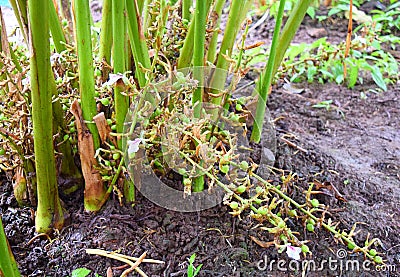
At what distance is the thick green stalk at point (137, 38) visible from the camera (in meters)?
0.69

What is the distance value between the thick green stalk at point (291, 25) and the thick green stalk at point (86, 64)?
0.42m

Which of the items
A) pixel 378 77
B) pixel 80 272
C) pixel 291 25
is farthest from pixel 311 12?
pixel 80 272

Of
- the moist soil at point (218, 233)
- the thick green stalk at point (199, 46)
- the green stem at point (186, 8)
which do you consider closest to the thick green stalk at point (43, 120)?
the moist soil at point (218, 233)

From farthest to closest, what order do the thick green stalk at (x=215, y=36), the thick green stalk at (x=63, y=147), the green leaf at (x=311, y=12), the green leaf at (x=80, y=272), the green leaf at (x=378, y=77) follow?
the green leaf at (x=311, y=12) < the green leaf at (x=378, y=77) < the thick green stalk at (x=215, y=36) < the thick green stalk at (x=63, y=147) < the green leaf at (x=80, y=272)

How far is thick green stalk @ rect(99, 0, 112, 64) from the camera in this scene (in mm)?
752

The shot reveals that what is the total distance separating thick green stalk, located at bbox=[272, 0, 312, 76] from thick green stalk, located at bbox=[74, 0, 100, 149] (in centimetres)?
42

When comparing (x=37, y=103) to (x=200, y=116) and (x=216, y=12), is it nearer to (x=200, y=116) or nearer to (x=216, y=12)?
(x=200, y=116)

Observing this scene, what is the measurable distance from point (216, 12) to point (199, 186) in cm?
36

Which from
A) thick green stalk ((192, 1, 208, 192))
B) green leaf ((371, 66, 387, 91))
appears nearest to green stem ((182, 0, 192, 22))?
thick green stalk ((192, 1, 208, 192))

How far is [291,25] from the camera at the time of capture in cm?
93

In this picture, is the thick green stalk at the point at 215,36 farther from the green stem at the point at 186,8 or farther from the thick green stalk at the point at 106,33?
the thick green stalk at the point at 106,33

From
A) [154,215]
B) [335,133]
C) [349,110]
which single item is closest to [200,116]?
[154,215]

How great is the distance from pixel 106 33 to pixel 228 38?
240mm

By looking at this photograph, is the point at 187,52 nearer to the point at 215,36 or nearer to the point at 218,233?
the point at 215,36
